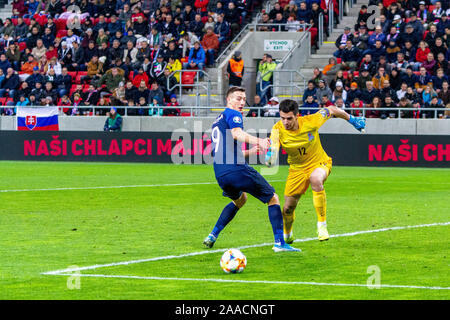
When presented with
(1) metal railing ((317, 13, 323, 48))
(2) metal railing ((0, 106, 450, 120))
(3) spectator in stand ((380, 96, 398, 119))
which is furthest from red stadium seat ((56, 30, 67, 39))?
(3) spectator in stand ((380, 96, 398, 119))

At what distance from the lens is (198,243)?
11258mm

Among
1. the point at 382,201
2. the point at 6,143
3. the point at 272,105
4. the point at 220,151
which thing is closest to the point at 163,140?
the point at 272,105

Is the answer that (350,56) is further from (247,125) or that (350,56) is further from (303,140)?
(303,140)

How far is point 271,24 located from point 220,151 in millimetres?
22119

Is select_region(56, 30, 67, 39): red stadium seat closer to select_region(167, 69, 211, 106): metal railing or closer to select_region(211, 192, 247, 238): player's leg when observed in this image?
select_region(167, 69, 211, 106): metal railing

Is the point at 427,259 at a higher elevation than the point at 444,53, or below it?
below

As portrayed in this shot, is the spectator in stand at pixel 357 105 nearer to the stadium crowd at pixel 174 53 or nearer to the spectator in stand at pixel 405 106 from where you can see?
the stadium crowd at pixel 174 53

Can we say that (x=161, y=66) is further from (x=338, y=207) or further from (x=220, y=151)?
(x=220, y=151)

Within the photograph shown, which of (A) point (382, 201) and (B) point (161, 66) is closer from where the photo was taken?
(A) point (382, 201)

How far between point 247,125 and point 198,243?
1771cm

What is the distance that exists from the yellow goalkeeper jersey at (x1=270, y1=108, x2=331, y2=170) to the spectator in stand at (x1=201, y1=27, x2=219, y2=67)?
21.6 m

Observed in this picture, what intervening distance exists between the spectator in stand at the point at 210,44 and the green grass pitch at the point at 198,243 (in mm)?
12085

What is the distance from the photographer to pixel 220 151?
409 inches

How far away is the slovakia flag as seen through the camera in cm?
3000
